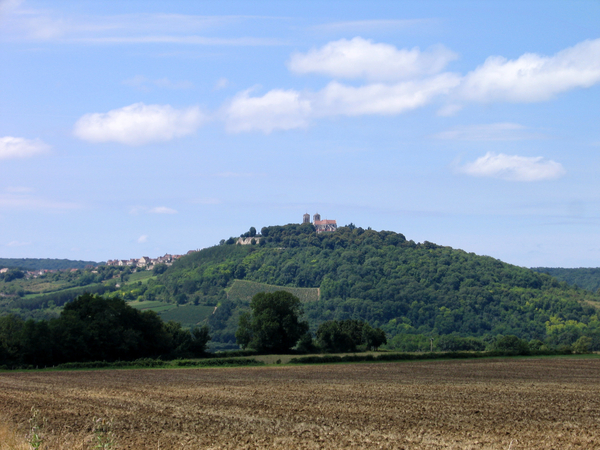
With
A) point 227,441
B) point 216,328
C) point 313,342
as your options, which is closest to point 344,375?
point 227,441

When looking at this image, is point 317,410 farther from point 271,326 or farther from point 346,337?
point 346,337

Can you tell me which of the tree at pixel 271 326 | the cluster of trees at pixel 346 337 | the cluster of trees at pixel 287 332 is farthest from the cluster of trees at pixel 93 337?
the cluster of trees at pixel 346 337

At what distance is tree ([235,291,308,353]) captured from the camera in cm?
8588

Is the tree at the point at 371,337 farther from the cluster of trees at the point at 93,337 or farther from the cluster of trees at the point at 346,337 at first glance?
the cluster of trees at the point at 93,337

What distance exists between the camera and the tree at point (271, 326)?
85.9m

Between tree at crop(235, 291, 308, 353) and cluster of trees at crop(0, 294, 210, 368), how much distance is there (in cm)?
881

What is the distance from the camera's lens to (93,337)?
68000 mm

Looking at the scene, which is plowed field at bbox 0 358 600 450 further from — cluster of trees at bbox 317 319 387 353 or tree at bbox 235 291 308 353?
cluster of trees at bbox 317 319 387 353

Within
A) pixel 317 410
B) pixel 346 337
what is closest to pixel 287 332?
pixel 346 337

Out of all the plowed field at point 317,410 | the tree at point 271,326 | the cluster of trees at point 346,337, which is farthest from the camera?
the cluster of trees at point 346,337

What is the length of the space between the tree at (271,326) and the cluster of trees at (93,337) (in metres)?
8.81

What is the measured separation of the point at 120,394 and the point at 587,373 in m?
41.7

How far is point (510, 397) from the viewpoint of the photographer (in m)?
34.0

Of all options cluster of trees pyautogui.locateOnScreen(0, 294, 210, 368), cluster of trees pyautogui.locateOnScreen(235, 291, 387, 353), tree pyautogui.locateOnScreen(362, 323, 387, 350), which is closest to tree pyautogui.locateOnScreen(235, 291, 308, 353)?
cluster of trees pyautogui.locateOnScreen(235, 291, 387, 353)
